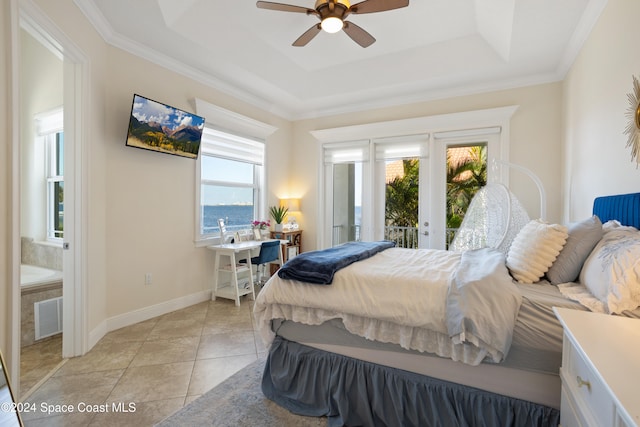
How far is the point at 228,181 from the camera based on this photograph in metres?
4.19

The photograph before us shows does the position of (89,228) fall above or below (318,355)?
above

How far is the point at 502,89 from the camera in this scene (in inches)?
Answer: 147

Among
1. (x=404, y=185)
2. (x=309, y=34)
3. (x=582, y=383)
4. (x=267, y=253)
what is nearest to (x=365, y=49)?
(x=309, y=34)

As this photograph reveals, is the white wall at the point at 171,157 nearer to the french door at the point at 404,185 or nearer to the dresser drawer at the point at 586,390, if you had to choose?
the french door at the point at 404,185

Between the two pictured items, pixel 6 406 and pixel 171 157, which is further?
pixel 171 157

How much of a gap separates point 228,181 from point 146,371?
253cm

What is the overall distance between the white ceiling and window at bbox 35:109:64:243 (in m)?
1.52

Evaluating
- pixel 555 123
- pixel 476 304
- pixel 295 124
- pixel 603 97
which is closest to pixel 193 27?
pixel 295 124

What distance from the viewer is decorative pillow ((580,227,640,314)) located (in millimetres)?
1159

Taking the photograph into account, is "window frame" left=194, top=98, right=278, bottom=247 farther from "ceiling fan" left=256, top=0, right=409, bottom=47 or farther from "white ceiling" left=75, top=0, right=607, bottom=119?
"ceiling fan" left=256, top=0, right=409, bottom=47

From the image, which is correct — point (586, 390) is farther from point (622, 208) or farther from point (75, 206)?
point (75, 206)

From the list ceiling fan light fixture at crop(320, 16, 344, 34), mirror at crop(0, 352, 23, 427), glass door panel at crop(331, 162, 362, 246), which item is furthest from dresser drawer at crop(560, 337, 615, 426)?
glass door panel at crop(331, 162, 362, 246)

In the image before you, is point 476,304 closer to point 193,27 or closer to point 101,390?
point 101,390

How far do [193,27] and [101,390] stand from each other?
3.03m
